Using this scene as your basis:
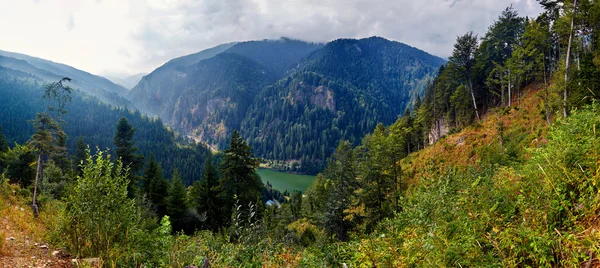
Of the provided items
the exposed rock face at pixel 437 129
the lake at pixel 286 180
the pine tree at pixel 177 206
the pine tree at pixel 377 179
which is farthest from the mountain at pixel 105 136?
the pine tree at pixel 377 179

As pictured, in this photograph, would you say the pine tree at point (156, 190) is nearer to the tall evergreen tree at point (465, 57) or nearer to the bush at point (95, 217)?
the bush at point (95, 217)

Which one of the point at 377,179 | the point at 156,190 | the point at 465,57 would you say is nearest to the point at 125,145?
the point at 156,190

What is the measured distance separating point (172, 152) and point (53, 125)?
517 feet

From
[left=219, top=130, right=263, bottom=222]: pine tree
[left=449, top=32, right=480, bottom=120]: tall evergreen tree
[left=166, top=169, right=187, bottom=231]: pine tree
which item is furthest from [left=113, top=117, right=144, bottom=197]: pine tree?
[left=449, top=32, right=480, bottom=120]: tall evergreen tree

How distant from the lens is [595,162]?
370cm

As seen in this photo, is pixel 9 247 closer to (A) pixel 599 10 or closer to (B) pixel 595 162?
(B) pixel 595 162

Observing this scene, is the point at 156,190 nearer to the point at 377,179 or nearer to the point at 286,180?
the point at 377,179

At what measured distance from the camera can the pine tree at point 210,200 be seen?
25.5m

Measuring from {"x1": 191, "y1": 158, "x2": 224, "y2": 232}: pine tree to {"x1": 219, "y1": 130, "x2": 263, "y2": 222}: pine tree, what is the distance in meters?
3.16

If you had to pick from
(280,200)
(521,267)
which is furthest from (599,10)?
(280,200)

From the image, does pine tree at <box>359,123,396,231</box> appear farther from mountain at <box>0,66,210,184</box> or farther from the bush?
mountain at <box>0,66,210,184</box>

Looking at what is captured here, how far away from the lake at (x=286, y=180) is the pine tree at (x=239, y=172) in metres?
121

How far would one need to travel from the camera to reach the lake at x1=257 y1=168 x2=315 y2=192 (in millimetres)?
148375

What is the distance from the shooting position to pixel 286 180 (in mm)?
171125
